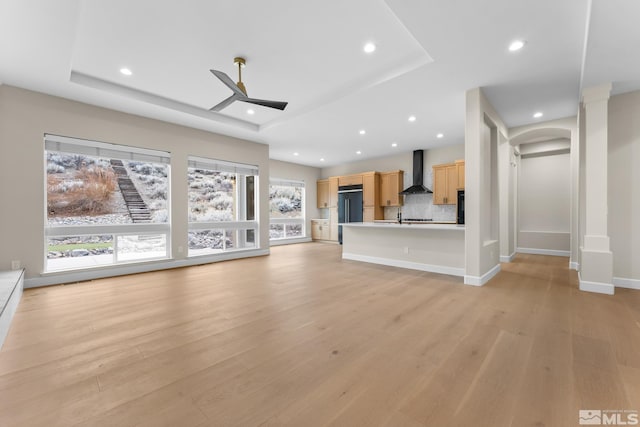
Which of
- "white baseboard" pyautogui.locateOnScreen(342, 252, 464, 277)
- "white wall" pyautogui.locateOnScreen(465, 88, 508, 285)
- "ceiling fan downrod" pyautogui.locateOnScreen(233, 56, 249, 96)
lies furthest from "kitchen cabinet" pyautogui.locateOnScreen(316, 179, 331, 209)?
"ceiling fan downrod" pyautogui.locateOnScreen(233, 56, 249, 96)

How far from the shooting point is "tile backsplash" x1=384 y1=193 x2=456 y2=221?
7.32 m

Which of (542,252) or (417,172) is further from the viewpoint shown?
(417,172)

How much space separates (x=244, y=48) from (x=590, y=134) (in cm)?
463

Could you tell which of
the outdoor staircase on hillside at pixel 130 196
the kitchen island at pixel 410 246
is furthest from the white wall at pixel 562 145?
the outdoor staircase on hillside at pixel 130 196

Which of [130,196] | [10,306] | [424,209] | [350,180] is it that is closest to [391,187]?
[424,209]

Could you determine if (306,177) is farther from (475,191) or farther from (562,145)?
(562,145)

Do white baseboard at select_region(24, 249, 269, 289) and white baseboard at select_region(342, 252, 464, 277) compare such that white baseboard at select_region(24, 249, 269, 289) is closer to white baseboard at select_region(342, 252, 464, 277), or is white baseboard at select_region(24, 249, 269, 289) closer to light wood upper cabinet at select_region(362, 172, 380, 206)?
white baseboard at select_region(342, 252, 464, 277)

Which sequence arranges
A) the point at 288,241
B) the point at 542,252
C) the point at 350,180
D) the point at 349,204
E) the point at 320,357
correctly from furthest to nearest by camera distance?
1. the point at 288,241
2. the point at 350,180
3. the point at 349,204
4. the point at 542,252
5. the point at 320,357

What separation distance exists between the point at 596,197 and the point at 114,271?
7.39 metres

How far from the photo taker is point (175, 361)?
1859mm

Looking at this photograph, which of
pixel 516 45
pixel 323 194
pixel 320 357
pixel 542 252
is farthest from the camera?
pixel 323 194

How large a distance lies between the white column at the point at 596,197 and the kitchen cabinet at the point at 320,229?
22.5 feet

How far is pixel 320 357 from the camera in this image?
1.90 m

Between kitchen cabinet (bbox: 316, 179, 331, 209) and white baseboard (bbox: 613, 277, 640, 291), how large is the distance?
287 inches
